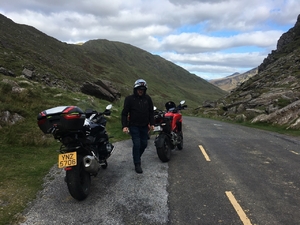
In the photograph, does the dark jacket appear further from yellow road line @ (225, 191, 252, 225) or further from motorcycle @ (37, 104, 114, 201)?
yellow road line @ (225, 191, 252, 225)

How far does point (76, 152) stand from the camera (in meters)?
5.48

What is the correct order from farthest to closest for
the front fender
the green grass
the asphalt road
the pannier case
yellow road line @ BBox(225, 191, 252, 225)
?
the front fender
the green grass
the pannier case
the asphalt road
yellow road line @ BBox(225, 191, 252, 225)

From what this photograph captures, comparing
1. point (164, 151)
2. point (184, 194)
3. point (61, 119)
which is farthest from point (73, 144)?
point (164, 151)

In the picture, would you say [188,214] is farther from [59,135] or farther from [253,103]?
[253,103]

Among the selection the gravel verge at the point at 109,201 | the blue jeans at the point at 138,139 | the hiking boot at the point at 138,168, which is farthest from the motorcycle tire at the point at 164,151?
the hiking boot at the point at 138,168

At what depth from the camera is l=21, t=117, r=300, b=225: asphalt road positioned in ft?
15.9

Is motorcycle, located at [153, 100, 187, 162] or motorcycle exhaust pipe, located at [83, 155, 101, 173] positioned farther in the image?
motorcycle, located at [153, 100, 187, 162]

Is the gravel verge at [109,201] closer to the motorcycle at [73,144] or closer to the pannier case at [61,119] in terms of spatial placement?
the motorcycle at [73,144]

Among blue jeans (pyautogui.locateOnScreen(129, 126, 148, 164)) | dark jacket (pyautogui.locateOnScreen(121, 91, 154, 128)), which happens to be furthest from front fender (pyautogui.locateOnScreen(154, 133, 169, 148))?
dark jacket (pyautogui.locateOnScreen(121, 91, 154, 128))

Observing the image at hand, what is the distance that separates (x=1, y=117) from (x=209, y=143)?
869 cm

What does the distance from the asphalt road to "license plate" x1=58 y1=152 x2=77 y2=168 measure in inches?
33.6

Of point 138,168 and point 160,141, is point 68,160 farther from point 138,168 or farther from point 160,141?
→ point 160,141

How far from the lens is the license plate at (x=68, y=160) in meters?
5.33

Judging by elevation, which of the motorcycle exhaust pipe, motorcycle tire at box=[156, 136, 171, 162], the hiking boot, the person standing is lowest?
the hiking boot
